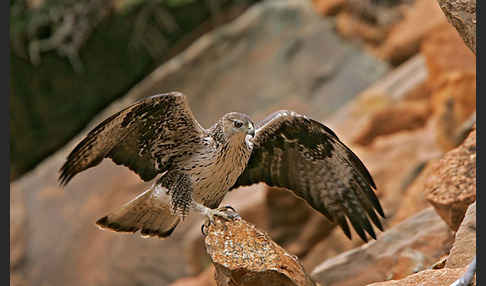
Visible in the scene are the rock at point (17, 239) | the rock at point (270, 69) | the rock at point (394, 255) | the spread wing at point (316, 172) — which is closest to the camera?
the spread wing at point (316, 172)

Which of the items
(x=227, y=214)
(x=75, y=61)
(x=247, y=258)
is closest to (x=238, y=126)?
(x=227, y=214)

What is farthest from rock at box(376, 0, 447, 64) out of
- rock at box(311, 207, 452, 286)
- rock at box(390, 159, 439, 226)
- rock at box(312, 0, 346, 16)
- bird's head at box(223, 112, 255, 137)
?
bird's head at box(223, 112, 255, 137)

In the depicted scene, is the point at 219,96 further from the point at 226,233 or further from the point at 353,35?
the point at 226,233

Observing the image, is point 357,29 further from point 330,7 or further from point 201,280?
point 201,280

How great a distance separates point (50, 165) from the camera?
21.2 ft

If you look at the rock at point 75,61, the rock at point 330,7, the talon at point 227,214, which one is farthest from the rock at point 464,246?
the rock at point 75,61

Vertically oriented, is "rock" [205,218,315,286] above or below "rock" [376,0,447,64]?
above

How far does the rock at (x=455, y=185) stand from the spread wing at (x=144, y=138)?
124cm

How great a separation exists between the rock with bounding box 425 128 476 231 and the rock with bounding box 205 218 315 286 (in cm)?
92

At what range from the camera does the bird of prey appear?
272 centimetres

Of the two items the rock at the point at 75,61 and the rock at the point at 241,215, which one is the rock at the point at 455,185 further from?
the rock at the point at 75,61

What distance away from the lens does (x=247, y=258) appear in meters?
2.54

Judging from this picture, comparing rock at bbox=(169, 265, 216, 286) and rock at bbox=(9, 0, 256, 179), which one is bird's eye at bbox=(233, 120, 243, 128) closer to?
rock at bbox=(169, 265, 216, 286)

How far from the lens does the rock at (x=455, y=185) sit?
3.09 m
